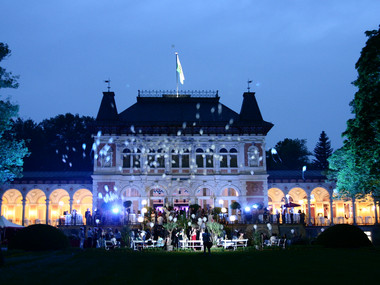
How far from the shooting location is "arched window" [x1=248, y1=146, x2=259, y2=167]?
43.0 metres

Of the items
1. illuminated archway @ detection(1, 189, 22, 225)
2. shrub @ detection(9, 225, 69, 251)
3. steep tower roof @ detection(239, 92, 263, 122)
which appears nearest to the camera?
shrub @ detection(9, 225, 69, 251)

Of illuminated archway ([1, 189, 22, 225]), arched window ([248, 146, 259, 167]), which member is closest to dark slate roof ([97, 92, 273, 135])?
arched window ([248, 146, 259, 167])

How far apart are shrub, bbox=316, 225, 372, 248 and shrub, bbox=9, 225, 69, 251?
1506cm

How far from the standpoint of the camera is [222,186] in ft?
139

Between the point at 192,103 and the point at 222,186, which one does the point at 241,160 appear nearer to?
the point at 222,186

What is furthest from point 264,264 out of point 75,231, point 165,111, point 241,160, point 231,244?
point 165,111

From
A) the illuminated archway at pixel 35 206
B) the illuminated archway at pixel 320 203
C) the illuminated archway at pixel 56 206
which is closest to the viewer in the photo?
the illuminated archway at pixel 56 206

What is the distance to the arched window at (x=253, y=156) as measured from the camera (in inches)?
1693

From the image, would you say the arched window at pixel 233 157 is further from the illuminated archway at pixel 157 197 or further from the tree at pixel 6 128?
the tree at pixel 6 128

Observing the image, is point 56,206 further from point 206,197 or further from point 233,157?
point 233,157

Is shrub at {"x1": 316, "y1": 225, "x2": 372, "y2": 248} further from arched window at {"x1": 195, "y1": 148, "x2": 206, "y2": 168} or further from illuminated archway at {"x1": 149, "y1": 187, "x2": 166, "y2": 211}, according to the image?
illuminated archway at {"x1": 149, "y1": 187, "x2": 166, "y2": 211}

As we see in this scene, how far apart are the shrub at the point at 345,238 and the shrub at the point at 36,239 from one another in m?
15.1

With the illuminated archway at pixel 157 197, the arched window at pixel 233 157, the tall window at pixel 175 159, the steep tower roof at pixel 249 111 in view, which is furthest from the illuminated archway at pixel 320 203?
the illuminated archway at pixel 157 197

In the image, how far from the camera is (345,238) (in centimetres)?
2573
